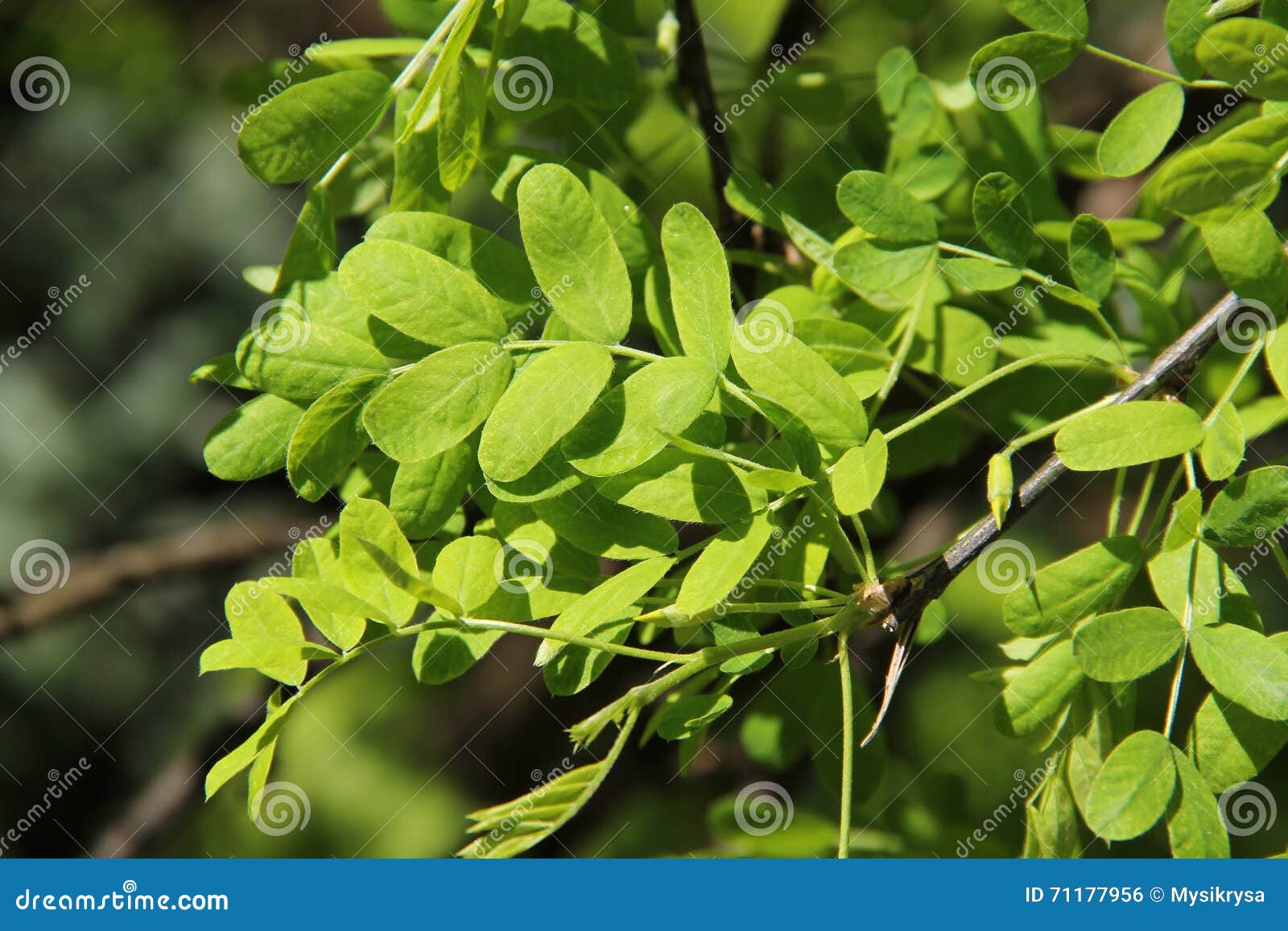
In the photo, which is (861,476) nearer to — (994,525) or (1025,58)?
(994,525)

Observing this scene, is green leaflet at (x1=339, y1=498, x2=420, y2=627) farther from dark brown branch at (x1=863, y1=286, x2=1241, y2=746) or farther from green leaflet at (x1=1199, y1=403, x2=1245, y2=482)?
green leaflet at (x1=1199, y1=403, x2=1245, y2=482)

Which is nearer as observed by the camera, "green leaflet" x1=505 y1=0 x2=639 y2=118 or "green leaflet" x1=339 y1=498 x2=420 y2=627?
"green leaflet" x1=339 y1=498 x2=420 y2=627

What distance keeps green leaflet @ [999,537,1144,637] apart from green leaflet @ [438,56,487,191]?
1.72ft

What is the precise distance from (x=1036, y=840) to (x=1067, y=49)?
692 millimetres

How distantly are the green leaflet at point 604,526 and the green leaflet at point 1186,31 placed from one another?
0.57 meters

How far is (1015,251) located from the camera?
831 millimetres

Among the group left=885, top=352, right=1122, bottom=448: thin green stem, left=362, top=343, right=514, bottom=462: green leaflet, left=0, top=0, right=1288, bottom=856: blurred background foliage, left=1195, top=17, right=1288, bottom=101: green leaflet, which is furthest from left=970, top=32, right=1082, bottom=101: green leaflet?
left=0, top=0, right=1288, bottom=856: blurred background foliage

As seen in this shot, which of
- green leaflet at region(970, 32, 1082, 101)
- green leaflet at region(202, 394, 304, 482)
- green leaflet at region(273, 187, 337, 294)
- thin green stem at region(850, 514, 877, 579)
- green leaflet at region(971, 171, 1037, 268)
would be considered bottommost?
green leaflet at region(202, 394, 304, 482)

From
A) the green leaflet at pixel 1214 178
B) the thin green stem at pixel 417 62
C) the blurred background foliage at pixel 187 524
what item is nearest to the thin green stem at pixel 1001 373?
the green leaflet at pixel 1214 178

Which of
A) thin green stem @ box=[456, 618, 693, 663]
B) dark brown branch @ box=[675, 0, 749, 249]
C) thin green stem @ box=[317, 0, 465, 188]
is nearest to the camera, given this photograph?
thin green stem @ box=[456, 618, 693, 663]

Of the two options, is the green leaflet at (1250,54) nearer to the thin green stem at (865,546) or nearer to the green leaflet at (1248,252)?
the green leaflet at (1248,252)

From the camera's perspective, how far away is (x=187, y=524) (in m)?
1.77

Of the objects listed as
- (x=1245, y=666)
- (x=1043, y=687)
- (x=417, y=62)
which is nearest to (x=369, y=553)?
(x=417, y=62)

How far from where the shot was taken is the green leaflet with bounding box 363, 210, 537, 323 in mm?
749
